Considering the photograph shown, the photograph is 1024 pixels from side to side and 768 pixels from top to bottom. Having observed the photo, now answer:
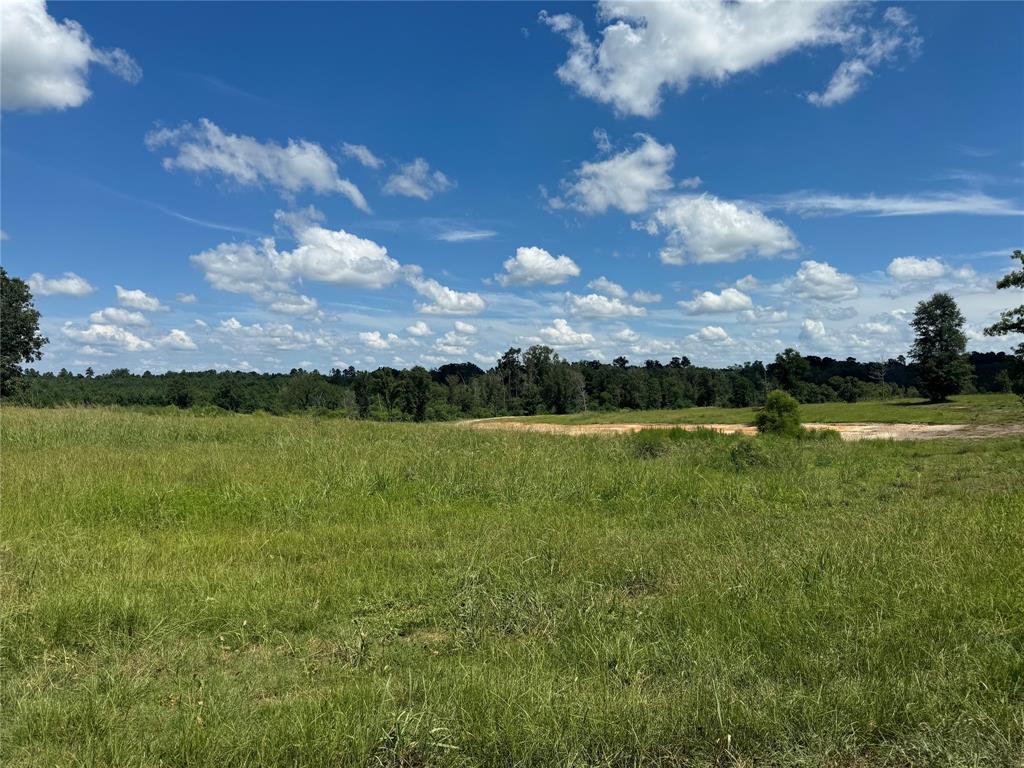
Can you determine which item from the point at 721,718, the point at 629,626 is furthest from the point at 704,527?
the point at 721,718

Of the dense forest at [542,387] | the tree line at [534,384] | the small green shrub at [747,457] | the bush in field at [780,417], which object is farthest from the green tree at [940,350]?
the small green shrub at [747,457]

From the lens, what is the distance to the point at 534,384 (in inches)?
4476

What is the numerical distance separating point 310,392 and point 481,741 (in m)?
109

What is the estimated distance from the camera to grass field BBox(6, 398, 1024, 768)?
116 inches

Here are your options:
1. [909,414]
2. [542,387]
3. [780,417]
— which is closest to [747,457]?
[780,417]

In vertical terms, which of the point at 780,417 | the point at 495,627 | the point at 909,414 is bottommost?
the point at 909,414

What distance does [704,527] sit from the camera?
309 inches

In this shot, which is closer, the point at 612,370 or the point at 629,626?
the point at 629,626

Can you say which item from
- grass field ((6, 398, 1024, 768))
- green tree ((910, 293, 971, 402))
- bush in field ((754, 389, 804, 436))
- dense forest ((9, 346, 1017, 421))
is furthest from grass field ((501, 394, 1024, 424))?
grass field ((6, 398, 1024, 768))

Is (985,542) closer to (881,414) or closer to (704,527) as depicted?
(704,527)

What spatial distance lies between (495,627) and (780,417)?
1104 inches

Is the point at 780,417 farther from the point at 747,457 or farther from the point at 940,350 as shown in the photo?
the point at 940,350

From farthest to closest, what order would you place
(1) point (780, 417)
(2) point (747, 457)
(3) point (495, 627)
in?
(1) point (780, 417) → (2) point (747, 457) → (3) point (495, 627)

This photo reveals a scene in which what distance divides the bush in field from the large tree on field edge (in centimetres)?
5233
